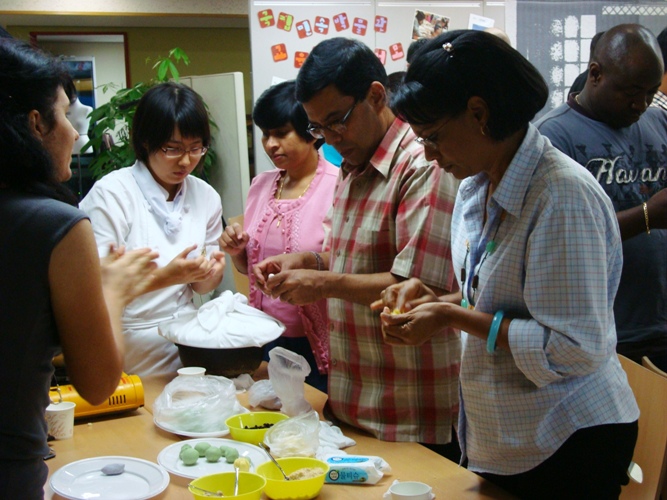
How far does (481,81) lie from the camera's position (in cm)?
141

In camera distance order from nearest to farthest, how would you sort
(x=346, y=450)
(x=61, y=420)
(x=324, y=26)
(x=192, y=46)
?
1. (x=346, y=450)
2. (x=61, y=420)
3. (x=324, y=26)
4. (x=192, y=46)

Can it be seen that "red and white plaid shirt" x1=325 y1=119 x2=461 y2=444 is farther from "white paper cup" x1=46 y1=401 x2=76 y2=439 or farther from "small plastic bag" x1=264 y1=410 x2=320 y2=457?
"white paper cup" x1=46 y1=401 x2=76 y2=439

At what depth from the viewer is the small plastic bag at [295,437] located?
1726 mm

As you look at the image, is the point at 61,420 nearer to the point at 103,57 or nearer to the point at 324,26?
the point at 324,26

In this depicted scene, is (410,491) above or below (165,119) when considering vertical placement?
below

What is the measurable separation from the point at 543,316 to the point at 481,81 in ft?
1.54

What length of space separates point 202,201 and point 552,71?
2144 mm

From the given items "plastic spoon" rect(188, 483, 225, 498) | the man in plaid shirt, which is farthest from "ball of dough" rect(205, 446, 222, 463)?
the man in plaid shirt

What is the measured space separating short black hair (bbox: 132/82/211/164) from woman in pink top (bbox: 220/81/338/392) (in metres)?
0.27

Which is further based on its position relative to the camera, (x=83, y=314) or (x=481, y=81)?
(x=481, y=81)

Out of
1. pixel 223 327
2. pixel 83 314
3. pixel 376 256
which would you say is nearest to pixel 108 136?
pixel 223 327

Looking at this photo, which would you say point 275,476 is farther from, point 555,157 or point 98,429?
point 555,157

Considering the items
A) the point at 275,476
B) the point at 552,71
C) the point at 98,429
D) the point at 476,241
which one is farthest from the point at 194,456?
the point at 552,71

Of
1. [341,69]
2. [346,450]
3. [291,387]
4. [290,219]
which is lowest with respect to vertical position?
[346,450]
